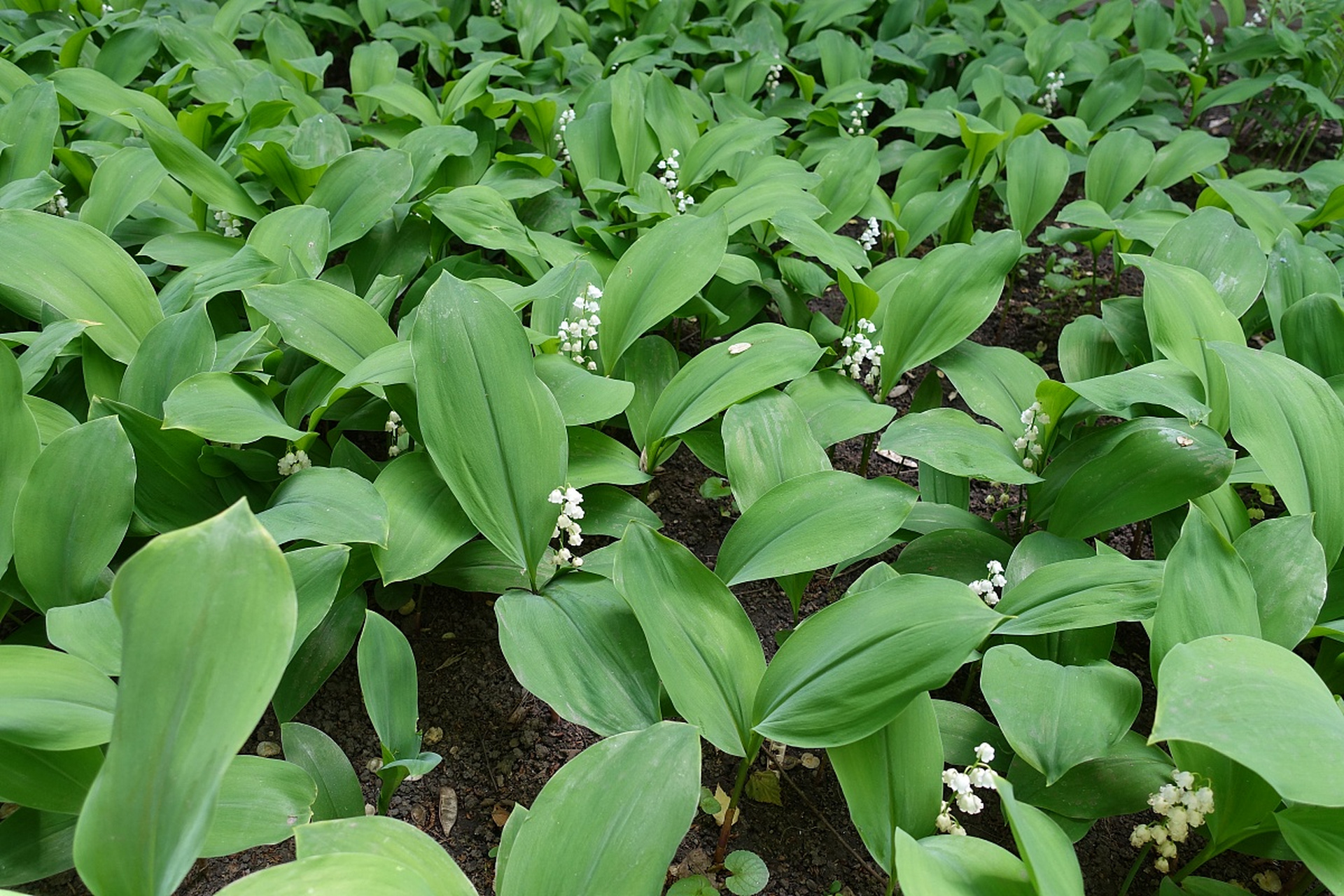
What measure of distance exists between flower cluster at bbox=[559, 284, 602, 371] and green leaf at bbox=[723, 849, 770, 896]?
1063 mm

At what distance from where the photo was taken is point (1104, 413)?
2.07 metres

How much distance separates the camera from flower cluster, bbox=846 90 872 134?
3432 mm

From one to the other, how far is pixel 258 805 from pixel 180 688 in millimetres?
478

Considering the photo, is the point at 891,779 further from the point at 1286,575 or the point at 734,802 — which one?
the point at 1286,575

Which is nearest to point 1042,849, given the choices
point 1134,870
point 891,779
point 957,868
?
point 957,868

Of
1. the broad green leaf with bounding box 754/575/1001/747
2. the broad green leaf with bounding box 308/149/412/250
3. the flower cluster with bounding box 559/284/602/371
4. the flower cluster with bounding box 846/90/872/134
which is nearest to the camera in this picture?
the broad green leaf with bounding box 754/575/1001/747

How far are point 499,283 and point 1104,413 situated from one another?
1.43 meters

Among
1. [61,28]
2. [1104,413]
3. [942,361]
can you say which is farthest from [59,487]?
[61,28]

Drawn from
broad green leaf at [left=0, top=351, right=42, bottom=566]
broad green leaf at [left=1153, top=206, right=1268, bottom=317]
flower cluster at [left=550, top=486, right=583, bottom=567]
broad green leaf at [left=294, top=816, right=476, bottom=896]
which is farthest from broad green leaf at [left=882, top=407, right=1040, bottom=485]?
broad green leaf at [left=0, top=351, right=42, bottom=566]

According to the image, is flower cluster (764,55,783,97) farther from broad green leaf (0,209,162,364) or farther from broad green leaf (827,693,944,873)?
broad green leaf (827,693,944,873)

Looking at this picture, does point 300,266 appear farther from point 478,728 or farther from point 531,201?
point 478,728

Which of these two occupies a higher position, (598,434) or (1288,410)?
(1288,410)

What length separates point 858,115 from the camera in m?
3.56

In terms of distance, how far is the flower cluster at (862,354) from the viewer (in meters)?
2.19
